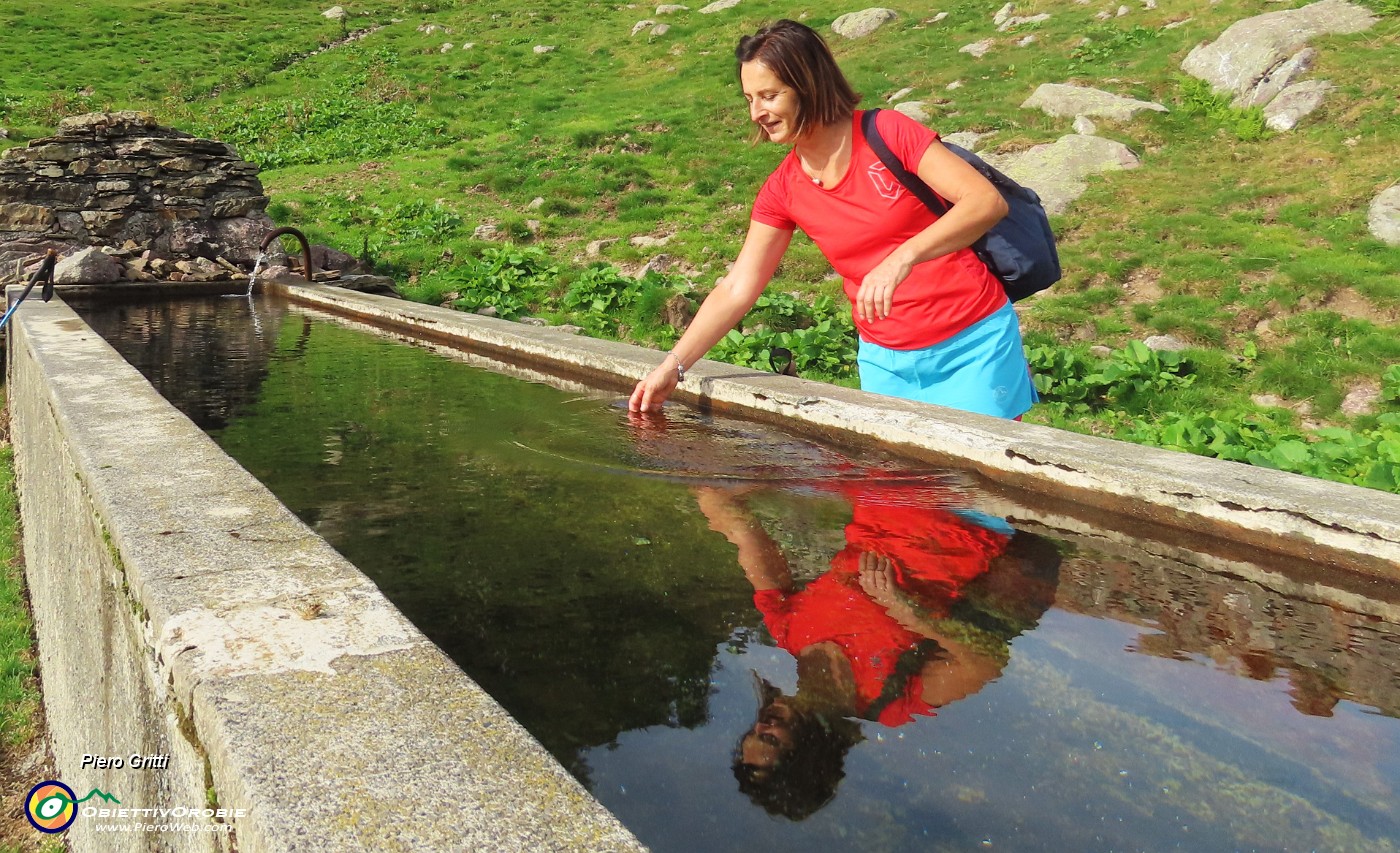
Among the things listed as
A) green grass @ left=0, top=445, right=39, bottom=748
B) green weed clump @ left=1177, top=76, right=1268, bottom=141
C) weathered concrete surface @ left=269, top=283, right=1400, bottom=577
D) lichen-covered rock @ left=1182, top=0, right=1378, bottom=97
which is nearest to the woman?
weathered concrete surface @ left=269, top=283, right=1400, bottom=577

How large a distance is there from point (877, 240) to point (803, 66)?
0.56 meters

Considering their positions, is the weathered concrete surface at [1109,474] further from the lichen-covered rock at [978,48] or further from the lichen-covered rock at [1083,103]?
the lichen-covered rock at [978,48]

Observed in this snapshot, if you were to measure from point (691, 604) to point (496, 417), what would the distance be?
2.33 m

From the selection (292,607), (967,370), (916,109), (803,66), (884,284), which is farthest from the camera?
(916,109)

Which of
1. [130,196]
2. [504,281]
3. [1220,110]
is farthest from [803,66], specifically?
[1220,110]

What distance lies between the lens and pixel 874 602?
223cm

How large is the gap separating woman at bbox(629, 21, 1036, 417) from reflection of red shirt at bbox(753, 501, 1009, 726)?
57 cm

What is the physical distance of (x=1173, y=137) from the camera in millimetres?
13164

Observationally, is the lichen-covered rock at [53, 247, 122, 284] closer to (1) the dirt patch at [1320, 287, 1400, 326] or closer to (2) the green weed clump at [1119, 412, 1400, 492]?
(2) the green weed clump at [1119, 412, 1400, 492]

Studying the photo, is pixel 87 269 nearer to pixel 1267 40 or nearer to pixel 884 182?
pixel 884 182

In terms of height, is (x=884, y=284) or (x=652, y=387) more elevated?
(x=884, y=284)

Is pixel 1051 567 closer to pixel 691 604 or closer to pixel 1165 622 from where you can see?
pixel 1165 622

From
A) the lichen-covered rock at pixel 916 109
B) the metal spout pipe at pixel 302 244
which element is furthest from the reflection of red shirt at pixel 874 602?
the lichen-covered rock at pixel 916 109

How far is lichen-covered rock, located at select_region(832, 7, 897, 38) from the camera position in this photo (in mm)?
21953
